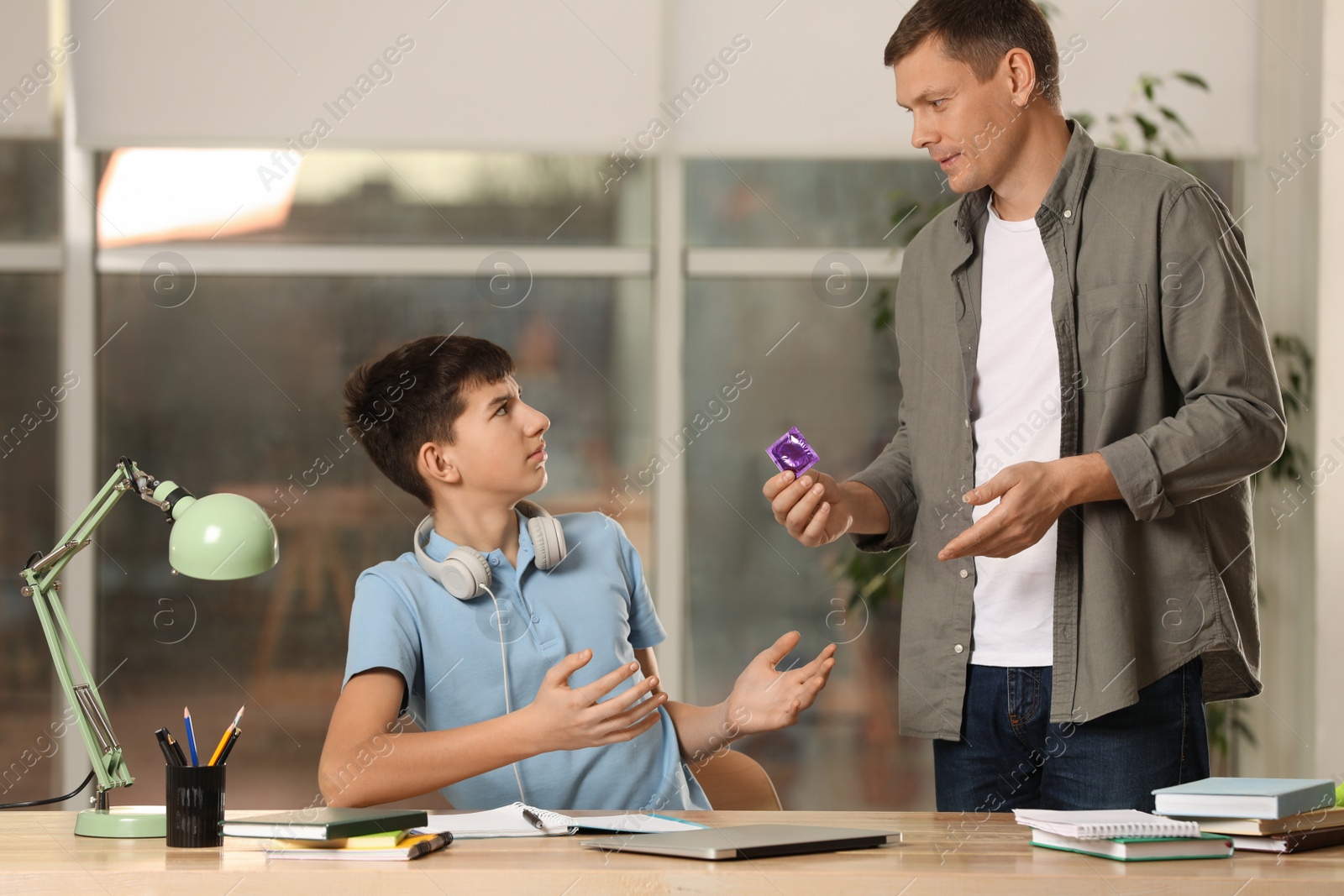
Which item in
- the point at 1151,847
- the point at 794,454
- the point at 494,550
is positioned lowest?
the point at 1151,847

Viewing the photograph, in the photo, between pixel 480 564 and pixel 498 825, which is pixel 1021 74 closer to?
pixel 480 564

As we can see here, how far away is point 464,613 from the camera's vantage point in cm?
179

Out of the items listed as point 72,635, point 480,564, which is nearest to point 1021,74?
point 480,564

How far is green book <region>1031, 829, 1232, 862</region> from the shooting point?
4.00 ft

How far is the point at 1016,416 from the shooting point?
182 cm

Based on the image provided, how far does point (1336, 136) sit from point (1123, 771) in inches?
112

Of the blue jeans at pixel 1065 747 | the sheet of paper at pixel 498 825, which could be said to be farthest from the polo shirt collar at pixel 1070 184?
the sheet of paper at pixel 498 825

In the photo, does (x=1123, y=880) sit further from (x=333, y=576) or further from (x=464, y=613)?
(x=333, y=576)

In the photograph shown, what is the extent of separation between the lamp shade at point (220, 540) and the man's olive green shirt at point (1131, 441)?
3.26 ft

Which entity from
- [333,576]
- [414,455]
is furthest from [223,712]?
[414,455]

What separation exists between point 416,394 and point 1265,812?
135 cm

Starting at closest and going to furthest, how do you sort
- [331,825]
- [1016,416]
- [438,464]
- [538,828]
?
[331,825] → [538,828] → [1016,416] → [438,464]

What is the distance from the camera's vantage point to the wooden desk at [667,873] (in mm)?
1151

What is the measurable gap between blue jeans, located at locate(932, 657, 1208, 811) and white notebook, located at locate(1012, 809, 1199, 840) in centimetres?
36
